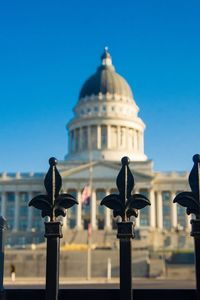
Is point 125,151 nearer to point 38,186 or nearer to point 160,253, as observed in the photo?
point 38,186

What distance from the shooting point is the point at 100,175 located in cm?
10600

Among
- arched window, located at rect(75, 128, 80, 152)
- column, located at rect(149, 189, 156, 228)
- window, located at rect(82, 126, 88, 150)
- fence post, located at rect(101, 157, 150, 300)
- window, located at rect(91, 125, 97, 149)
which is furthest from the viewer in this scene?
arched window, located at rect(75, 128, 80, 152)

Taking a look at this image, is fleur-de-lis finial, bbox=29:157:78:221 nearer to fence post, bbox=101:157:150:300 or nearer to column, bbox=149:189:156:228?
fence post, bbox=101:157:150:300

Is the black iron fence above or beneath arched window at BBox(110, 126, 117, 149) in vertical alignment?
beneath

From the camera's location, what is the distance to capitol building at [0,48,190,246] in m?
105

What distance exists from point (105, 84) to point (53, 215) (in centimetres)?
11885

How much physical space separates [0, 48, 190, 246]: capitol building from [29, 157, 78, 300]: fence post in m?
84.8

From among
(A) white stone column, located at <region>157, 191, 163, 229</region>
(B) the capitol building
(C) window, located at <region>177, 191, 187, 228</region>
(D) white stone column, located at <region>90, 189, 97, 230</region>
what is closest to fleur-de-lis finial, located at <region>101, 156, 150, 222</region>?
(B) the capitol building

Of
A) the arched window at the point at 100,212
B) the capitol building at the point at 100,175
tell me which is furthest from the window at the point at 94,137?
the arched window at the point at 100,212

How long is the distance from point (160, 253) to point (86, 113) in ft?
206

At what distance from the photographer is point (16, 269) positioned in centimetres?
6019

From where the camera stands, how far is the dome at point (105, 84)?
4975 inches

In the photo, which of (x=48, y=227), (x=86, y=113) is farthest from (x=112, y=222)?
(x=48, y=227)

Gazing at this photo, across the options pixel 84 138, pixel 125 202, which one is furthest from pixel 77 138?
pixel 125 202
